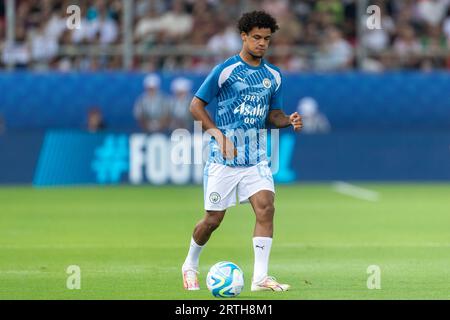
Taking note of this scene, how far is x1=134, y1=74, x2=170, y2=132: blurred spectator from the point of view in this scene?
3083 centimetres

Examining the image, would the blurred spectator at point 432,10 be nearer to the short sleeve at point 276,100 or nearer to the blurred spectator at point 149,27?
the blurred spectator at point 149,27

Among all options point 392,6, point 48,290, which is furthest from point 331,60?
point 48,290

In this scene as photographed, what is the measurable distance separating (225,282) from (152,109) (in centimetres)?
2013

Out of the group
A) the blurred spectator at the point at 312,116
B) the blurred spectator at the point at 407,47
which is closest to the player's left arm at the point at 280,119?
the blurred spectator at the point at 312,116

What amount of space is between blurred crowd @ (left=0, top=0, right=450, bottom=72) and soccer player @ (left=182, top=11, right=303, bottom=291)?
19.5 metres

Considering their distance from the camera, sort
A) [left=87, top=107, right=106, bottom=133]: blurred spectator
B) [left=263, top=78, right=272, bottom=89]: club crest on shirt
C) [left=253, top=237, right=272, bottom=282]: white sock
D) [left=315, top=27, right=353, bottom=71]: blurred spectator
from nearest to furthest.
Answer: [left=253, top=237, right=272, bottom=282]: white sock → [left=263, top=78, right=272, bottom=89]: club crest on shirt → [left=87, top=107, right=106, bottom=133]: blurred spectator → [left=315, top=27, right=353, bottom=71]: blurred spectator

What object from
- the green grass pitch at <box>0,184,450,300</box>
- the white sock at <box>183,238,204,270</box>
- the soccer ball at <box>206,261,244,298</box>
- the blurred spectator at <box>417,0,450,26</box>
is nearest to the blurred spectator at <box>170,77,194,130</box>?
the green grass pitch at <box>0,184,450,300</box>

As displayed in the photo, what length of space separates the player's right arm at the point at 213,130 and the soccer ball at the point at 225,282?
1093mm

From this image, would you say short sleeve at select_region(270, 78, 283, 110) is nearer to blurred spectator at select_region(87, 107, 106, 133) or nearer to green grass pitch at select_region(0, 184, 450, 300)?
green grass pitch at select_region(0, 184, 450, 300)

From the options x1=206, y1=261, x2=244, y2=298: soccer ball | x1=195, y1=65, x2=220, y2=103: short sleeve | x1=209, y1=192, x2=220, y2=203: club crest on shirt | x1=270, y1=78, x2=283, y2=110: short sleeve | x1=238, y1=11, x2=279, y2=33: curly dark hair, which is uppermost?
x1=238, y1=11, x2=279, y2=33: curly dark hair

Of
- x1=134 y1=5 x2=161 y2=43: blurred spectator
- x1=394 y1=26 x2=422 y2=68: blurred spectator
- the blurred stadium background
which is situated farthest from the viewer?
x1=394 y1=26 x2=422 y2=68: blurred spectator

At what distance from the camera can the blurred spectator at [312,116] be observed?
3280cm

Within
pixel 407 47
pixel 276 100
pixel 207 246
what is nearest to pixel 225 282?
pixel 276 100

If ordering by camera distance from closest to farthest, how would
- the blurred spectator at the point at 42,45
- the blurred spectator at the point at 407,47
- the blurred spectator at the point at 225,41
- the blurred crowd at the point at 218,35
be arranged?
the blurred spectator at the point at 42,45
the blurred crowd at the point at 218,35
the blurred spectator at the point at 225,41
the blurred spectator at the point at 407,47
